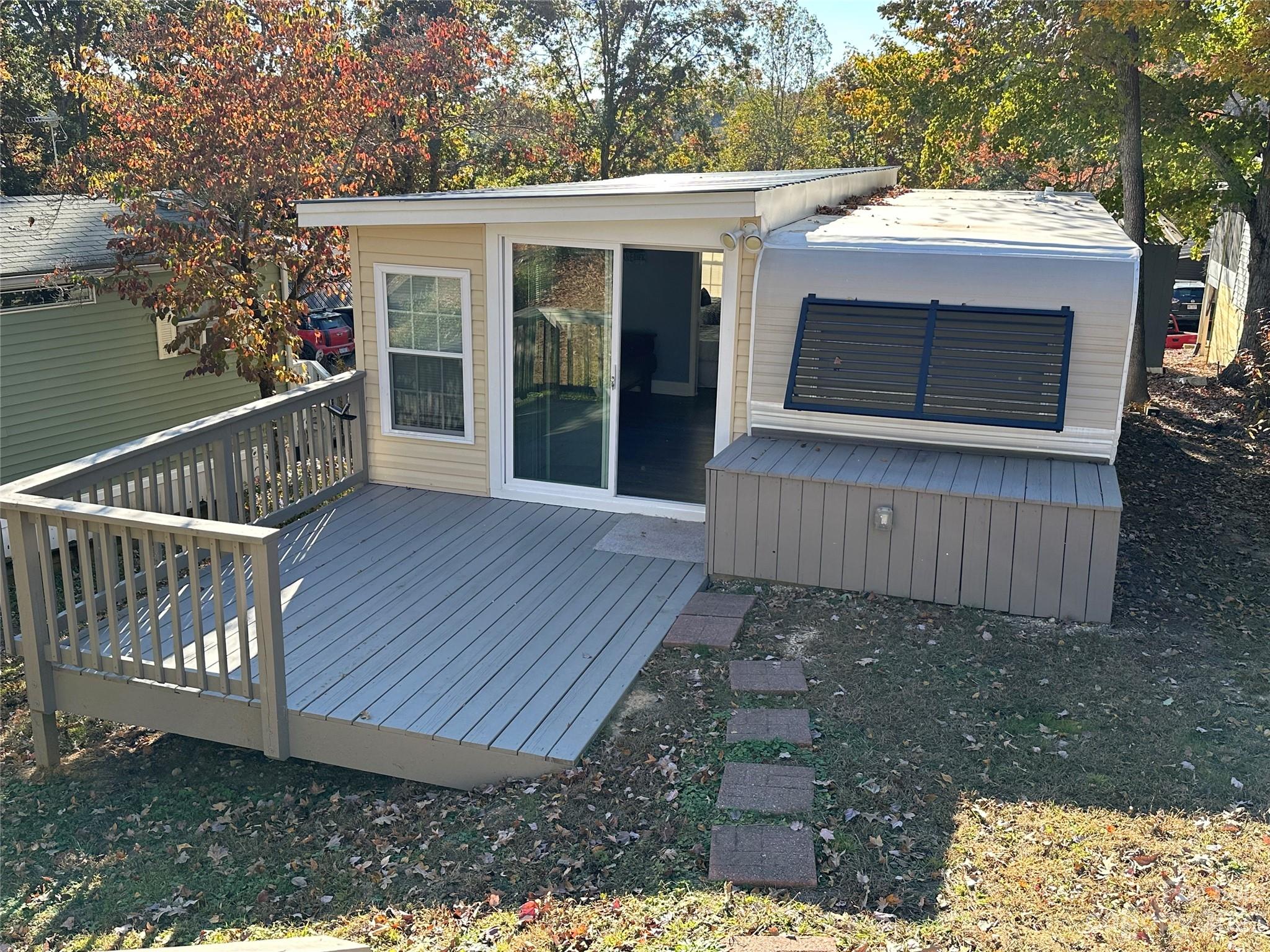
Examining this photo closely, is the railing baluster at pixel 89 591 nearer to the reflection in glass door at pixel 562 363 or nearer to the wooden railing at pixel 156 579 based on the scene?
the wooden railing at pixel 156 579

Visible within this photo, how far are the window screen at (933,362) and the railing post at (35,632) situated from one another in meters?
4.59

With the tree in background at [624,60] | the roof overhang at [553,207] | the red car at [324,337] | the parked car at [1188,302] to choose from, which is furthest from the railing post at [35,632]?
the parked car at [1188,302]

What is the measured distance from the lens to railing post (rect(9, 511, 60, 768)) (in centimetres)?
541

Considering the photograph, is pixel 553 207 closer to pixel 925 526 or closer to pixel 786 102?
pixel 925 526

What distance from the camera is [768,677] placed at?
5.72 metres

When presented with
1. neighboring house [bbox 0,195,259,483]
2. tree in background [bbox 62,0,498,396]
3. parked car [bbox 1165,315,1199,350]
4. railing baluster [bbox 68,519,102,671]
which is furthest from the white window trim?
parked car [bbox 1165,315,1199,350]

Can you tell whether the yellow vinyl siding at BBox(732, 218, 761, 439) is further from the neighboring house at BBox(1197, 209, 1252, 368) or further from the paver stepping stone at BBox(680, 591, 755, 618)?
the neighboring house at BBox(1197, 209, 1252, 368)

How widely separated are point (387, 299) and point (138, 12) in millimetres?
23779

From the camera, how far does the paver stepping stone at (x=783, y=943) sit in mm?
3779

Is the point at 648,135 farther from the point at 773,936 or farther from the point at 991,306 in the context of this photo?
the point at 773,936

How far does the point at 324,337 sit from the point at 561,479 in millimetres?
12073

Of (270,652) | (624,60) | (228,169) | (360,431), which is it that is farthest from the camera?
(624,60)

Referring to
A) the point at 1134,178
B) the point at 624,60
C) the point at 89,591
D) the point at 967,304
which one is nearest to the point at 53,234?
the point at 89,591

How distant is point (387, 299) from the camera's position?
8.52 metres
